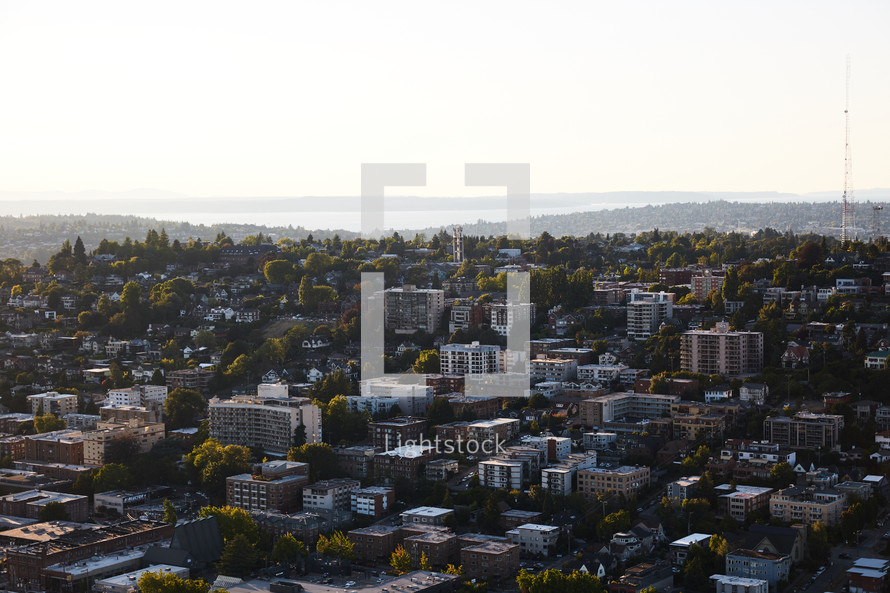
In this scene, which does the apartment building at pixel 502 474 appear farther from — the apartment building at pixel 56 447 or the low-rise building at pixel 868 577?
the apartment building at pixel 56 447

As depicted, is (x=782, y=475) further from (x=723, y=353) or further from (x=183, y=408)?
(x=183, y=408)

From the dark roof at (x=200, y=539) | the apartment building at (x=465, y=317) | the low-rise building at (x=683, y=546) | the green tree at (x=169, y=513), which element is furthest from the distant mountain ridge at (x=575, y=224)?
the low-rise building at (x=683, y=546)

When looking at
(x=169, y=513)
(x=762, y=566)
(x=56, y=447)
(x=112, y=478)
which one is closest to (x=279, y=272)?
(x=56, y=447)

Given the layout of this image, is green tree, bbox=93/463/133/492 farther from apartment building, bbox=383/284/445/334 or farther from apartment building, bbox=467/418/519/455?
apartment building, bbox=383/284/445/334

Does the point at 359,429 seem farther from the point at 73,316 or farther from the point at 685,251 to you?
the point at 685,251

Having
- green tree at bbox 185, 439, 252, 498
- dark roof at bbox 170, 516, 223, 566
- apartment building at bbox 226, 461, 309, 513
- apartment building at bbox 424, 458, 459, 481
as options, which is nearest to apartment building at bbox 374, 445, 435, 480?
apartment building at bbox 424, 458, 459, 481

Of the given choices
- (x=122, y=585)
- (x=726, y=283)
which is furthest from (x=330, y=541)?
(x=726, y=283)
